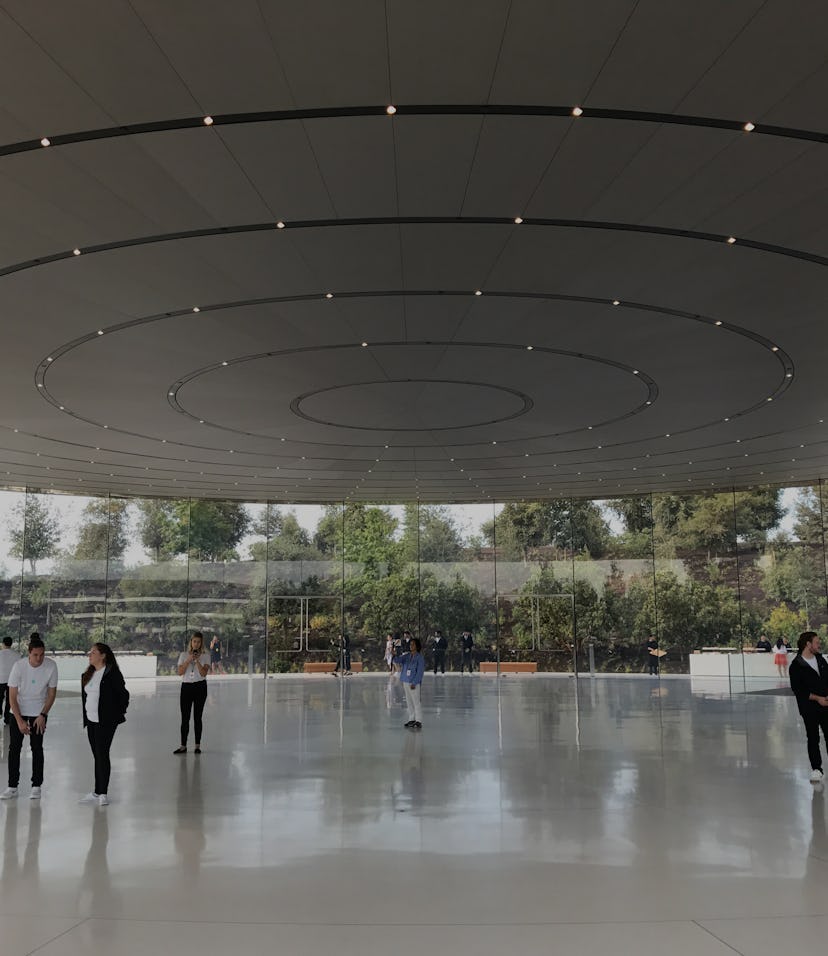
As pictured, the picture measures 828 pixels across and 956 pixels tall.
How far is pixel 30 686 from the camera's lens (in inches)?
413

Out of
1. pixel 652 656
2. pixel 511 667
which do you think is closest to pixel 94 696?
pixel 511 667

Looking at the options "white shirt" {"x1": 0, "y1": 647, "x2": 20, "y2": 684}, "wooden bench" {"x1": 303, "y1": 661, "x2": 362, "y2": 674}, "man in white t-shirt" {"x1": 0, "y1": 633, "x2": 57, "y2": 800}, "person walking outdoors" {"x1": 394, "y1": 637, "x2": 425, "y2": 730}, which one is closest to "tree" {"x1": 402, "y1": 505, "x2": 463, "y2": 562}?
"wooden bench" {"x1": 303, "y1": 661, "x2": 362, "y2": 674}

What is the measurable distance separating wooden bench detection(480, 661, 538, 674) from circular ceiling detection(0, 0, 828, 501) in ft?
63.5

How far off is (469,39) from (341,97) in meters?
1.25

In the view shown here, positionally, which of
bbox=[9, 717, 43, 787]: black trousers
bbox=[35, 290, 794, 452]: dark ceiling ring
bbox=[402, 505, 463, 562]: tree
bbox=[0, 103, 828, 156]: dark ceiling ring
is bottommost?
bbox=[9, 717, 43, 787]: black trousers

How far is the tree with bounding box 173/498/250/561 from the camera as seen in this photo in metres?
37.1

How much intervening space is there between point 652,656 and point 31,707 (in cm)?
3062

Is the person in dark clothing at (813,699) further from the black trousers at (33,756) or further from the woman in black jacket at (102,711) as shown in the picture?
the black trousers at (33,756)

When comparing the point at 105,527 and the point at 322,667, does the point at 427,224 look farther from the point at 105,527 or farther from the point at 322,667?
the point at 105,527

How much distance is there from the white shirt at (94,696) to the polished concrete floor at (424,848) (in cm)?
99

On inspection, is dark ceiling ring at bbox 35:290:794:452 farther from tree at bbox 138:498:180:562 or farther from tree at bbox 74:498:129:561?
tree at bbox 74:498:129:561

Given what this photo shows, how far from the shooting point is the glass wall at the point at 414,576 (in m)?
34.7

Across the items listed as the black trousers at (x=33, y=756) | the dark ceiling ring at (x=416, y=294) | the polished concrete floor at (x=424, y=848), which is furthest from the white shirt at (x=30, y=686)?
the dark ceiling ring at (x=416, y=294)

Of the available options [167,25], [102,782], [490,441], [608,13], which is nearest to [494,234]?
[608,13]
